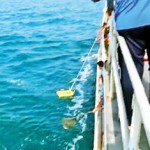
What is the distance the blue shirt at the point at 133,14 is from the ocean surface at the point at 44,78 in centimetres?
430

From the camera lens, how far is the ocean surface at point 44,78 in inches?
280

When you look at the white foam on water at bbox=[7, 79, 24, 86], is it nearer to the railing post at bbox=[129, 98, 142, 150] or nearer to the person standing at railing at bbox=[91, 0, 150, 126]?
the person standing at railing at bbox=[91, 0, 150, 126]

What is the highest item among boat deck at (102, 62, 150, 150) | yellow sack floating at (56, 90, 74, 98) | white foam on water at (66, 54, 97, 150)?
boat deck at (102, 62, 150, 150)

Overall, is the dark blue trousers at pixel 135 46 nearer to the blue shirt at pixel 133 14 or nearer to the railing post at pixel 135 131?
the blue shirt at pixel 133 14

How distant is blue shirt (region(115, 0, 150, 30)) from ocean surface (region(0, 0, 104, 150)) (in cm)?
430

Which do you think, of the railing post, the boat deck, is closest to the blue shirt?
the railing post

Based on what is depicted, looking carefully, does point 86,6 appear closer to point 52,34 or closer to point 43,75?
point 52,34

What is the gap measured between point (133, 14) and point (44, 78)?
798 cm

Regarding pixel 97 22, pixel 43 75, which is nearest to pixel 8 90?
pixel 43 75

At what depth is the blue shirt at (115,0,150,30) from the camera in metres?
2.54

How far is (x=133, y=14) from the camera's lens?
257 cm

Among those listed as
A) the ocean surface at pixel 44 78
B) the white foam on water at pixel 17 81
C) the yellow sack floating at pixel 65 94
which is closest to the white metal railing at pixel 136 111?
the ocean surface at pixel 44 78

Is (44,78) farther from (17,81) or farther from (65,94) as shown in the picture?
(65,94)

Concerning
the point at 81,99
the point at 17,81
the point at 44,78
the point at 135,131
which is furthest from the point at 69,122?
the point at 135,131
